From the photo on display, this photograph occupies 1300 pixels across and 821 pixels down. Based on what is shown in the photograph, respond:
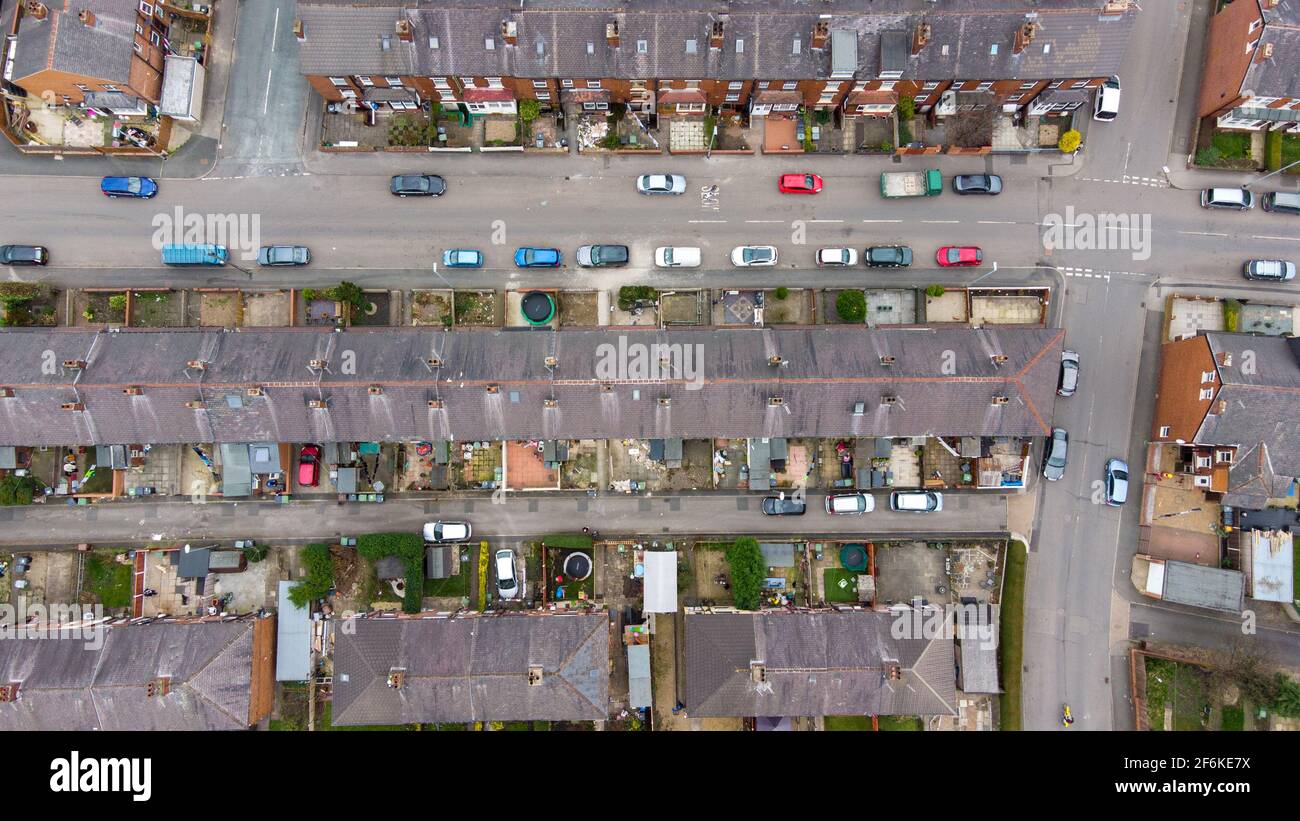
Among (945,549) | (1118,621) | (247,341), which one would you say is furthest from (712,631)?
(247,341)

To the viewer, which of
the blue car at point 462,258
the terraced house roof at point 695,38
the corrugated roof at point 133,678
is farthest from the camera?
the blue car at point 462,258

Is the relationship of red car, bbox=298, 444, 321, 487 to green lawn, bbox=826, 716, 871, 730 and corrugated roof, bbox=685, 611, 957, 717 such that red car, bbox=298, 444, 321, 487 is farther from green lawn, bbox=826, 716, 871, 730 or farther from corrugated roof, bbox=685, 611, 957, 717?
green lawn, bbox=826, 716, 871, 730

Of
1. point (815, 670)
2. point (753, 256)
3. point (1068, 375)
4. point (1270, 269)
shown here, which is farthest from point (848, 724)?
point (1270, 269)

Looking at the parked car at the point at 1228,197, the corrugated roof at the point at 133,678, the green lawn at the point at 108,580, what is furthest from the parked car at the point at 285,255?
the parked car at the point at 1228,197

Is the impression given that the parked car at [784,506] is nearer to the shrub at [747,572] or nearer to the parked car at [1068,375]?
the shrub at [747,572]

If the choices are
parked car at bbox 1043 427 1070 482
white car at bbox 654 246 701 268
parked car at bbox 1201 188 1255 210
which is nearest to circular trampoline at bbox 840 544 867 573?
parked car at bbox 1043 427 1070 482
